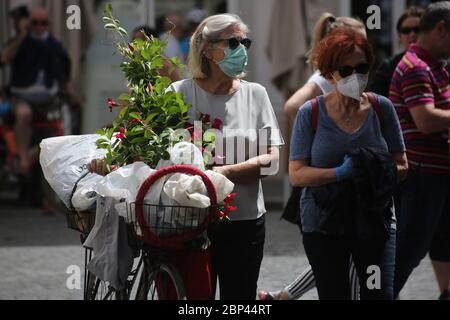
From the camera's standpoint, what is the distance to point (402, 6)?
15.1 metres

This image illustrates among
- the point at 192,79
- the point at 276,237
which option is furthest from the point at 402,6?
the point at 192,79

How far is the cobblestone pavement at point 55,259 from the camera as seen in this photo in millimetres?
8365

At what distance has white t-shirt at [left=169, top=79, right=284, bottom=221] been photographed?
551 centimetres

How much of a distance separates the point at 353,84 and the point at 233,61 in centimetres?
59

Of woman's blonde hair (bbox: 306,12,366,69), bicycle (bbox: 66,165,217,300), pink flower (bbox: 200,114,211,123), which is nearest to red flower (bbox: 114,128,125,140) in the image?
bicycle (bbox: 66,165,217,300)

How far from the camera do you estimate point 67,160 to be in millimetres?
5473

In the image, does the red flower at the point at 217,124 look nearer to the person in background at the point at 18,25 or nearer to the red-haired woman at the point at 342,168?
the red-haired woman at the point at 342,168

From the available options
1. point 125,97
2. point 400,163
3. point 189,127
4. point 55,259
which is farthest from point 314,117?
point 55,259

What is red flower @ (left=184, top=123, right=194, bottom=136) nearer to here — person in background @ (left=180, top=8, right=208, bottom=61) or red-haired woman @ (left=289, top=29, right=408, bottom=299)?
red-haired woman @ (left=289, top=29, right=408, bottom=299)

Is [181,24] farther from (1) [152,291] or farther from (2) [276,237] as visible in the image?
(1) [152,291]

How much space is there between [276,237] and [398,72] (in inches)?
176

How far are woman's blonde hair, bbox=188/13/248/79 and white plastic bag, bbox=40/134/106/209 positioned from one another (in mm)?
585

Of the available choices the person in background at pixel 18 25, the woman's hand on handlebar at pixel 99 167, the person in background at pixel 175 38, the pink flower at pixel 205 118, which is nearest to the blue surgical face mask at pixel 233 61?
the pink flower at pixel 205 118

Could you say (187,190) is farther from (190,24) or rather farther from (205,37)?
(190,24)
